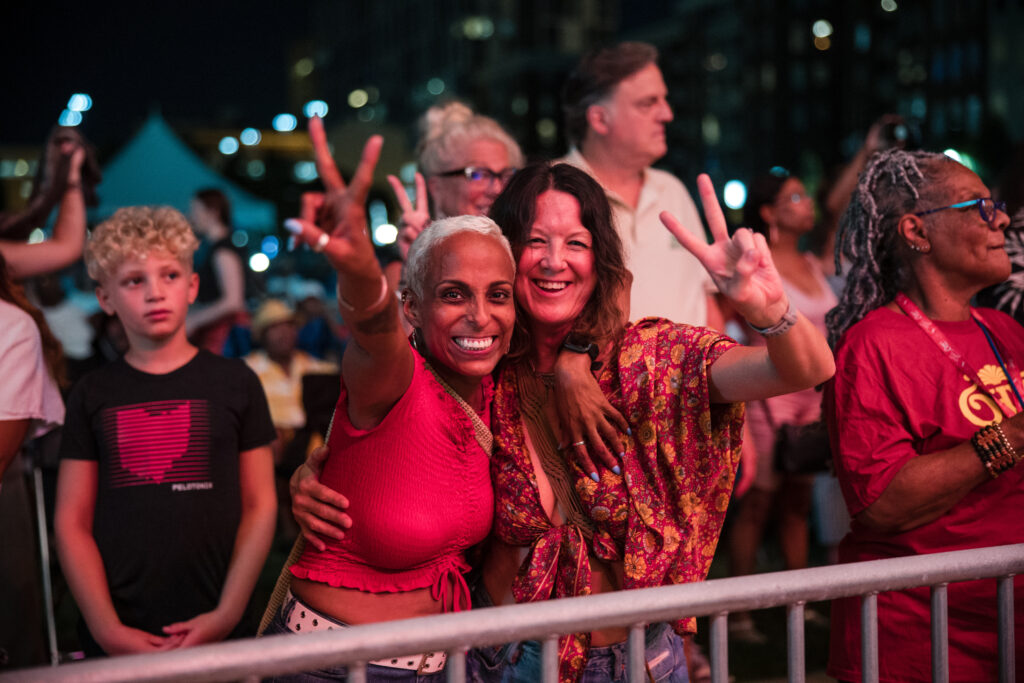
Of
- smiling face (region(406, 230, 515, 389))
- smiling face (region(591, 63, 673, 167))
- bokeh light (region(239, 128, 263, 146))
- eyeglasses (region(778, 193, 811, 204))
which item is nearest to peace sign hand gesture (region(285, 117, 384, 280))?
smiling face (region(406, 230, 515, 389))

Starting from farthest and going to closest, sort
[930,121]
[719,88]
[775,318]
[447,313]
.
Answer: [719,88] → [930,121] → [447,313] → [775,318]

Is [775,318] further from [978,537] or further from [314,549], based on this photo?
[314,549]

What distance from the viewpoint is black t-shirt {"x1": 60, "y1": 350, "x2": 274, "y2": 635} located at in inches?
114

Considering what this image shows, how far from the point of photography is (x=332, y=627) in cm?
228

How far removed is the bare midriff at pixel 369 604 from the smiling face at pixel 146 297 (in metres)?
1.16

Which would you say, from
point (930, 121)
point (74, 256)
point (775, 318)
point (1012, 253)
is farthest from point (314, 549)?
point (930, 121)

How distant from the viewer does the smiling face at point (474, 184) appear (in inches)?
158

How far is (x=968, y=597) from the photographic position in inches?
99.0

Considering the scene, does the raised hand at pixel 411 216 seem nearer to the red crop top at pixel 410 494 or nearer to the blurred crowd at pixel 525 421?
the blurred crowd at pixel 525 421

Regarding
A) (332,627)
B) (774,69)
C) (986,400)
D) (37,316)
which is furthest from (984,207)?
(774,69)

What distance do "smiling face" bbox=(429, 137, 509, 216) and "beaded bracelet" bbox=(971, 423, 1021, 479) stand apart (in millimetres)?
2162

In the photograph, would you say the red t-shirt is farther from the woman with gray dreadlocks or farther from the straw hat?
the straw hat

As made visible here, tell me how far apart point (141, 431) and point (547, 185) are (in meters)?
1.49

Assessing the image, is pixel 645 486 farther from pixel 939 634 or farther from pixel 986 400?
pixel 986 400
